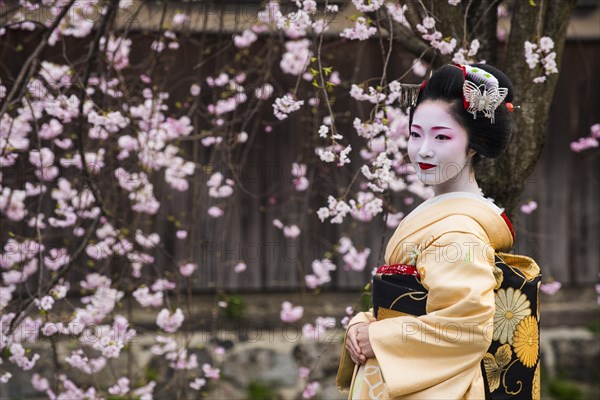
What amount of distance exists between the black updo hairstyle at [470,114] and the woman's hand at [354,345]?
0.68 meters

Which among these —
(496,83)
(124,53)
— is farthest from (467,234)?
(124,53)

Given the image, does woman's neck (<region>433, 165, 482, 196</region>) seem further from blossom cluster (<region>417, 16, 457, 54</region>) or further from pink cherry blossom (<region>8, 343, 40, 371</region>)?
pink cherry blossom (<region>8, 343, 40, 371</region>)

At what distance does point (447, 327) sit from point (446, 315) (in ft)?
0.12

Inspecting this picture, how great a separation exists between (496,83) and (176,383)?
2511 millimetres

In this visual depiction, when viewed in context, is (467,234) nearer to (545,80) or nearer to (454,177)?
(454,177)

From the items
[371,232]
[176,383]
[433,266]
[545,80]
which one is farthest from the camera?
[371,232]

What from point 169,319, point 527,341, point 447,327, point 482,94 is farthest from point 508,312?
point 169,319

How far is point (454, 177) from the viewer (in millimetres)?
2633

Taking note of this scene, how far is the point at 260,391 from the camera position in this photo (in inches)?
219

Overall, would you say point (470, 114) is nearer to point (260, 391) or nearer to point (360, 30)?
point (360, 30)

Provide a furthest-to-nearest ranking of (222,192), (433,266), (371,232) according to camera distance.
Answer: (371,232), (222,192), (433,266)

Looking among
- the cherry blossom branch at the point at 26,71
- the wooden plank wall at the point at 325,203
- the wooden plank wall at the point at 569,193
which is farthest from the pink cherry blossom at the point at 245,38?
the wooden plank wall at the point at 569,193

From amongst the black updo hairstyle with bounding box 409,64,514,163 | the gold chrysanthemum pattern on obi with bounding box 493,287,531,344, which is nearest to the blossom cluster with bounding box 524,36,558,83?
the black updo hairstyle with bounding box 409,64,514,163

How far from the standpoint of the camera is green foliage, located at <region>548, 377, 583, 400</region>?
5641 millimetres
